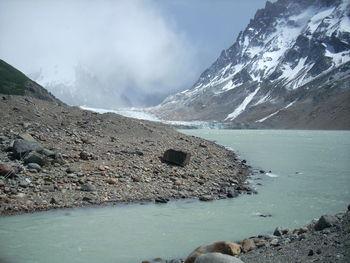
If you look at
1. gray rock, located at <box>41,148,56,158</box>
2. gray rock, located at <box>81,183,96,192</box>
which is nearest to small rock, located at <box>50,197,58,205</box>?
gray rock, located at <box>81,183,96,192</box>

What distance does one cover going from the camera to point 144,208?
2011 centimetres

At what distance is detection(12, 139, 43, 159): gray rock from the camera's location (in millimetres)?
24014

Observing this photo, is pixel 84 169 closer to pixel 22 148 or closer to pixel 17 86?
pixel 22 148

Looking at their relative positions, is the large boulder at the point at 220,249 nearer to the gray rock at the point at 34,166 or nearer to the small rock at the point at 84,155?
the gray rock at the point at 34,166

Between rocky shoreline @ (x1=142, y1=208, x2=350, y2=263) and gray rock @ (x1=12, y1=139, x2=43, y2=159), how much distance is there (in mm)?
14350

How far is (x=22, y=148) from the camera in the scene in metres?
24.4

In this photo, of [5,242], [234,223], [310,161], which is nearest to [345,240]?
[234,223]

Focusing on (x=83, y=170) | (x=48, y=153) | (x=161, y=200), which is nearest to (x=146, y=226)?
(x=161, y=200)

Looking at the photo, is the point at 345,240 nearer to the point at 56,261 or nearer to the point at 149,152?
the point at 56,261

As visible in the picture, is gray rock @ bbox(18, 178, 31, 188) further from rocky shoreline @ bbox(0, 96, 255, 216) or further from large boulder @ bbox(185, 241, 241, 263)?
large boulder @ bbox(185, 241, 241, 263)

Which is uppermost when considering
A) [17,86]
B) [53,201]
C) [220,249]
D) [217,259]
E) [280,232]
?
[17,86]

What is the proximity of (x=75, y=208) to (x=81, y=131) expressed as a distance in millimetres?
18702

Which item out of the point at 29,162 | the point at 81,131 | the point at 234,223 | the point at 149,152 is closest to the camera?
the point at 234,223

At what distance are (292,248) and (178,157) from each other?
17774mm
